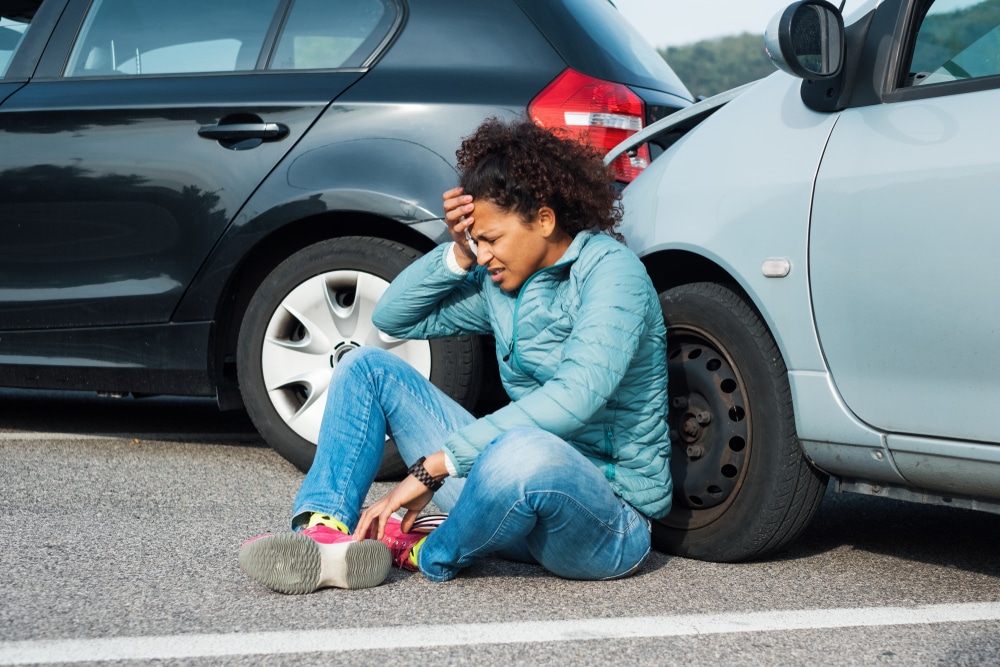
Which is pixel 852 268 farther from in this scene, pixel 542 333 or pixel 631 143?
pixel 631 143

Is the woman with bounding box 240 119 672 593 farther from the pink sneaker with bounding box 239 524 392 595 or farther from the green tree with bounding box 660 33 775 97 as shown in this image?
the green tree with bounding box 660 33 775 97

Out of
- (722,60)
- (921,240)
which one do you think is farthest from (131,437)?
(722,60)

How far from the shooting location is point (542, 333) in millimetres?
3010

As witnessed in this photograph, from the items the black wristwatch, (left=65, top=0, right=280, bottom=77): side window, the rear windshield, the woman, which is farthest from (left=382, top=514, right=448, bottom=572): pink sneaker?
(left=65, top=0, right=280, bottom=77): side window

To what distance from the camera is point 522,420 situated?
2.70 m

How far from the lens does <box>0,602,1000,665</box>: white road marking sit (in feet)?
7.82

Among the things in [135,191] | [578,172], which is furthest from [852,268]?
[135,191]

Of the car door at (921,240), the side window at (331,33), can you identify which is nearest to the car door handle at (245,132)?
the side window at (331,33)

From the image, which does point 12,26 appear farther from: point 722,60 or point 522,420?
point 722,60

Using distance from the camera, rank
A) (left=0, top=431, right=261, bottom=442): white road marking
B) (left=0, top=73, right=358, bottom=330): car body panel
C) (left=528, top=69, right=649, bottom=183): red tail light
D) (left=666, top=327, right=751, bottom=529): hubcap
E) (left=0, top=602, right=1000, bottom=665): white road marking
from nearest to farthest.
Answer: (left=0, top=602, right=1000, bottom=665): white road marking, (left=666, top=327, right=751, bottom=529): hubcap, (left=528, top=69, right=649, bottom=183): red tail light, (left=0, top=73, right=358, bottom=330): car body panel, (left=0, top=431, right=261, bottom=442): white road marking

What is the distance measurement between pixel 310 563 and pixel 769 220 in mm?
1364

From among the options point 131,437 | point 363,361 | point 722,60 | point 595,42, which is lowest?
point 131,437

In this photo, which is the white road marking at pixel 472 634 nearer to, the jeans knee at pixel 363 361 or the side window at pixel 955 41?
the jeans knee at pixel 363 361

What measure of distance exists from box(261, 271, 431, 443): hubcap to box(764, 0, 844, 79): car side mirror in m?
1.66
